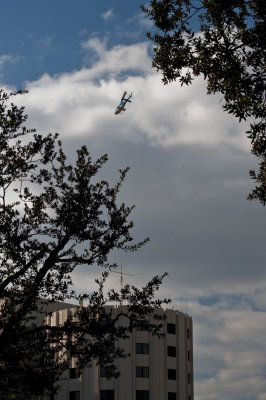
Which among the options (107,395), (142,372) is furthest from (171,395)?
(107,395)

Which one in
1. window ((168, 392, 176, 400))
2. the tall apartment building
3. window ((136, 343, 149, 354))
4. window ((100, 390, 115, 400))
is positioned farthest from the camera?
window ((168, 392, 176, 400))

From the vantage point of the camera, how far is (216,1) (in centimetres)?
1602

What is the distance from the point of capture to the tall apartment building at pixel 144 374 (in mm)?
84500

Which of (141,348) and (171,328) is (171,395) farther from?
(171,328)

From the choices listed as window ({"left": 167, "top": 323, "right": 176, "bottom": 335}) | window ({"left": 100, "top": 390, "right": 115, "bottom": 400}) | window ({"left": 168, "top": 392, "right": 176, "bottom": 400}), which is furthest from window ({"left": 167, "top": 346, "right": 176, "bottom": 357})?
window ({"left": 100, "top": 390, "right": 115, "bottom": 400})

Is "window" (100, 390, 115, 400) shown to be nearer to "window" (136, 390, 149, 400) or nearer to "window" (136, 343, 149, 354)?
"window" (136, 390, 149, 400)

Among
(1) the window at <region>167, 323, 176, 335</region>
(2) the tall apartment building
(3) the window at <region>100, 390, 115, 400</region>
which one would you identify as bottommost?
(3) the window at <region>100, 390, 115, 400</region>

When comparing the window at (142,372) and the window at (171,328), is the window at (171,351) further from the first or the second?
the window at (142,372)

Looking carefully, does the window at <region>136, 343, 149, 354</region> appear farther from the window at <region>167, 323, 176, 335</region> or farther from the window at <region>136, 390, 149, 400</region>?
the window at <region>136, 390, 149, 400</region>

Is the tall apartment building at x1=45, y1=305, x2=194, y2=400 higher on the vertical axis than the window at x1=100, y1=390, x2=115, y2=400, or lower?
higher

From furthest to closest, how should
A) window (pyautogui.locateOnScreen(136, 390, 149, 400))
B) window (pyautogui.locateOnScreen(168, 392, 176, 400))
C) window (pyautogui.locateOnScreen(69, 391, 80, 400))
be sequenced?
window (pyautogui.locateOnScreen(168, 392, 176, 400))
window (pyautogui.locateOnScreen(69, 391, 80, 400))
window (pyautogui.locateOnScreen(136, 390, 149, 400))

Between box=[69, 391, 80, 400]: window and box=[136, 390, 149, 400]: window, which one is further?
box=[69, 391, 80, 400]: window

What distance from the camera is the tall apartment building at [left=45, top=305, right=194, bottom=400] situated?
277 feet

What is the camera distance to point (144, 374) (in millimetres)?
85875
